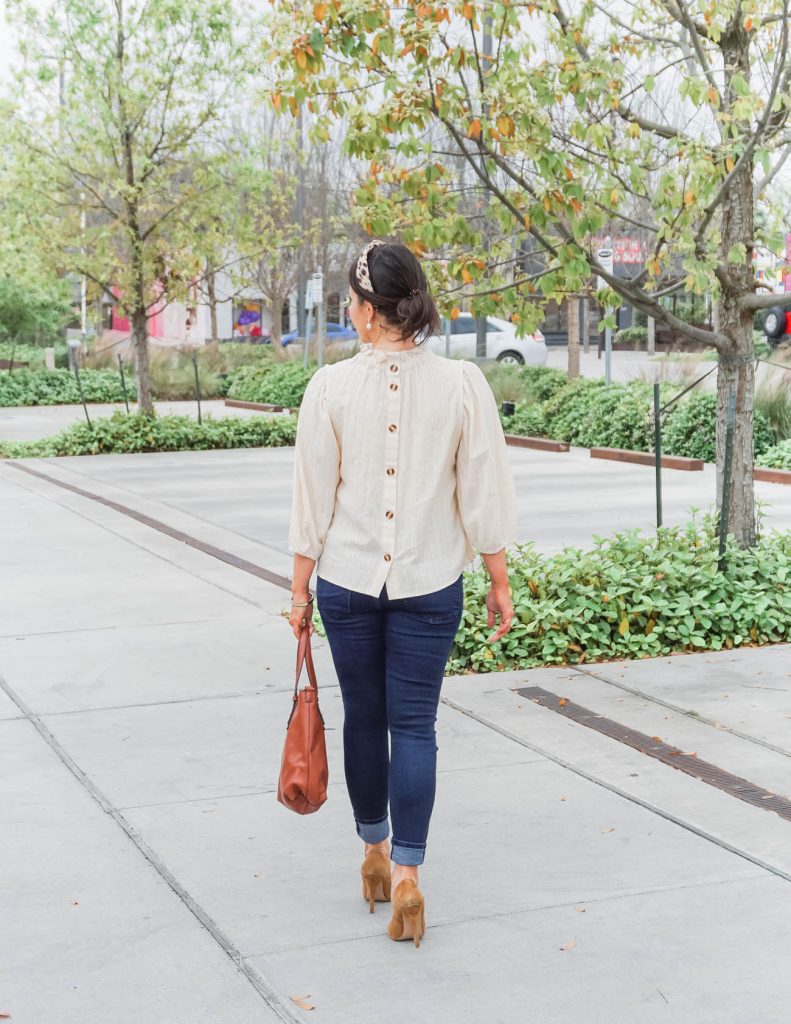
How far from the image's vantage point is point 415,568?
3.81 m

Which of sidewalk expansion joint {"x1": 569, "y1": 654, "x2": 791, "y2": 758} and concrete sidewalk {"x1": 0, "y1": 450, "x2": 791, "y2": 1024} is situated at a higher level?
concrete sidewalk {"x1": 0, "y1": 450, "x2": 791, "y2": 1024}

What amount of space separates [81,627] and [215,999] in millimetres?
4549

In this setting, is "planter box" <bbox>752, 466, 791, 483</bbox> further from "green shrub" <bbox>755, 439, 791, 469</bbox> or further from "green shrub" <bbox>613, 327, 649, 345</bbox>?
"green shrub" <bbox>613, 327, 649, 345</bbox>

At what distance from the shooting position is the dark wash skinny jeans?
381cm

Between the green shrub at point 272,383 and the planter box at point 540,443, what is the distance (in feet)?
21.0

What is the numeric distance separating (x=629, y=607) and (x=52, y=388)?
23.2 metres

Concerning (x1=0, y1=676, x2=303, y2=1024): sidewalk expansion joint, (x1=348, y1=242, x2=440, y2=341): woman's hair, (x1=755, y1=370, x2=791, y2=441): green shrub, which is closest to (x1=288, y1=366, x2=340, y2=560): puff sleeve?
(x1=348, y1=242, x2=440, y2=341): woman's hair

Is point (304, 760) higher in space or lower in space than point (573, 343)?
lower

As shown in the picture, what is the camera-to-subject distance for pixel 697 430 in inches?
645

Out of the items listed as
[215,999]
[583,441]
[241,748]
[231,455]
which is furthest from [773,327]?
[215,999]

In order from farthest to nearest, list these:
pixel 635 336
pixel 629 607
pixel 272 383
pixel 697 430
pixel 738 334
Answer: pixel 635 336 < pixel 272 383 < pixel 697 430 < pixel 738 334 < pixel 629 607

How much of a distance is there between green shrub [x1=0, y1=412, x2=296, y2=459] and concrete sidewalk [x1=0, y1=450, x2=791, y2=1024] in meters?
11.1

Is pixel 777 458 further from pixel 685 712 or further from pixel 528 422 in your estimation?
pixel 685 712

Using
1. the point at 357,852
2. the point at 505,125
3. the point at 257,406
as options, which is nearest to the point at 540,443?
the point at 257,406
